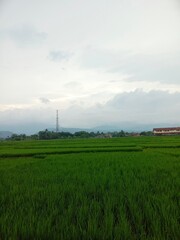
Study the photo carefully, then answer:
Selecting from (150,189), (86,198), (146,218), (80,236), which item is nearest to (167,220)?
(146,218)

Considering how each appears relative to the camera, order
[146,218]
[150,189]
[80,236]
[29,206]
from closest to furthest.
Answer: [80,236] < [146,218] < [29,206] < [150,189]

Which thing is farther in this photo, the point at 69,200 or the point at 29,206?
the point at 69,200

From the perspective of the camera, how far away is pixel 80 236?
291cm

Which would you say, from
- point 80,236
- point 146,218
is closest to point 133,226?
point 146,218

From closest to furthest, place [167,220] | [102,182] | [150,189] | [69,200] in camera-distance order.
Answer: [167,220] → [69,200] → [150,189] → [102,182]

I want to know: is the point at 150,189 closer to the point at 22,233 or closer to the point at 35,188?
the point at 35,188

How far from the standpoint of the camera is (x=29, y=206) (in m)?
3.97

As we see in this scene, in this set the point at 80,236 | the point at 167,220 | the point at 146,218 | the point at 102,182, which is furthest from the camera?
the point at 102,182

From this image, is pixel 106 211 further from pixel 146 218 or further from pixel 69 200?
pixel 69 200

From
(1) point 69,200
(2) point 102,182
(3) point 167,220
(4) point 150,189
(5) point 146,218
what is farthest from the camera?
(2) point 102,182

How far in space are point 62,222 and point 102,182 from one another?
2.58 meters

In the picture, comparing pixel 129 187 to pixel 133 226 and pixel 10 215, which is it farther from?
pixel 10 215

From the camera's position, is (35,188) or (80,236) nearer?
(80,236)

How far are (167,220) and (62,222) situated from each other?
125 centimetres
